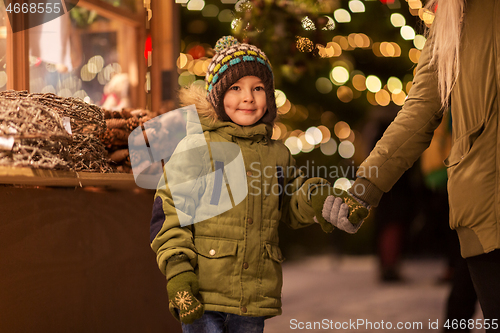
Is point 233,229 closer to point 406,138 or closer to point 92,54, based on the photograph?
point 406,138

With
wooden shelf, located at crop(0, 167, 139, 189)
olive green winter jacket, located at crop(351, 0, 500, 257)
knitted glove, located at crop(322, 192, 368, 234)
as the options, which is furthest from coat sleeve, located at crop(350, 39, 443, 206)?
wooden shelf, located at crop(0, 167, 139, 189)

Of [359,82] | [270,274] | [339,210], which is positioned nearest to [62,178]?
[270,274]

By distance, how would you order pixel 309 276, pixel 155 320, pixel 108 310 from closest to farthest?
1. pixel 108 310
2. pixel 155 320
3. pixel 309 276

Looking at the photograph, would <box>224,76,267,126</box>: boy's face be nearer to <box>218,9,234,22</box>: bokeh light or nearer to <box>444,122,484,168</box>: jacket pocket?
<box>444,122,484,168</box>: jacket pocket

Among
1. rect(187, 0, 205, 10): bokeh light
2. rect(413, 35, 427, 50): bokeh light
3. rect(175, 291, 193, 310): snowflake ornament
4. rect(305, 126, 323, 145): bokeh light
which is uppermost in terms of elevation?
rect(187, 0, 205, 10): bokeh light

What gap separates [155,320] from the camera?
2.20 meters

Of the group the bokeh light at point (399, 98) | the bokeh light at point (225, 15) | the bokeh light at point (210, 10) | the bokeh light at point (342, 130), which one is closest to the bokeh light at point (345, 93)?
the bokeh light at point (342, 130)

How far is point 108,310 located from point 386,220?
6.11ft

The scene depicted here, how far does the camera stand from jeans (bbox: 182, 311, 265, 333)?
1469mm

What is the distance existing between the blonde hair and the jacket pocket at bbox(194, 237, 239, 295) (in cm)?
82

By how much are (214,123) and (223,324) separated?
702 mm

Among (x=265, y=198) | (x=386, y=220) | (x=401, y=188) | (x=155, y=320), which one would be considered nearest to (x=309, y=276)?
(x=386, y=220)

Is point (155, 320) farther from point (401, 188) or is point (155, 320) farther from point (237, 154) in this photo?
point (401, 188)

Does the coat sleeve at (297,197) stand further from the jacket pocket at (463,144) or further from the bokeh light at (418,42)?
the bokeh light at (418,42)
